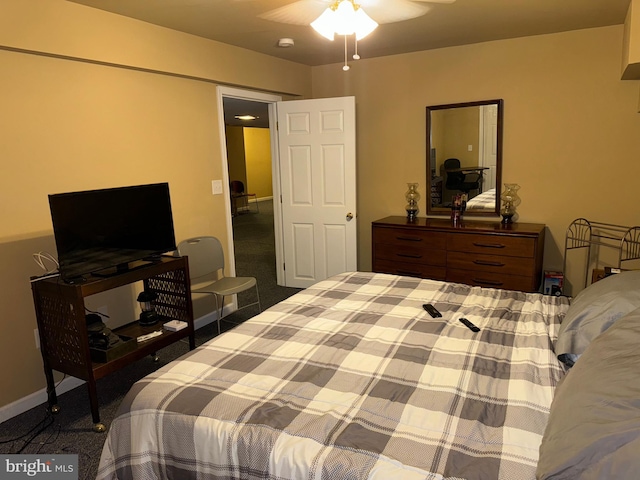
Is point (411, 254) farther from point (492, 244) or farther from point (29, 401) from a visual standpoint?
point (29, 401)

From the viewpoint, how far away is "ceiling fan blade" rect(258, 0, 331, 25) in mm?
2701

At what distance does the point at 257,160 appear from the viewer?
12805 millimetres

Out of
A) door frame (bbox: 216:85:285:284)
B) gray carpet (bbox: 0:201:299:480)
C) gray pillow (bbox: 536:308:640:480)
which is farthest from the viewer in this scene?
door frame (bbox: 216:85:285:284)

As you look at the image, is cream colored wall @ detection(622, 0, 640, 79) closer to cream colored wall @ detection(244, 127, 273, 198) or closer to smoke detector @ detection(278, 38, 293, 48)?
smoke detector @ detection(278, 38, 293, 48)

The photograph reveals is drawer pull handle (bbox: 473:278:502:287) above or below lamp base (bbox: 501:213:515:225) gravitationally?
below

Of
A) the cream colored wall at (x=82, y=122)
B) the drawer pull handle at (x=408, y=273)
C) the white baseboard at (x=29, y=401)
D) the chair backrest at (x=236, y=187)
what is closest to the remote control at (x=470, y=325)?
the drawer pull handle at (x=408, y=273)

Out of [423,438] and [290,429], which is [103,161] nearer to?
[290,429]

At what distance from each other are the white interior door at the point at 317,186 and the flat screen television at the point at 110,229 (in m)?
1.89

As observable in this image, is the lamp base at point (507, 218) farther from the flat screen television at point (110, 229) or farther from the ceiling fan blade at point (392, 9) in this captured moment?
the flat screen television at point (110, 229)

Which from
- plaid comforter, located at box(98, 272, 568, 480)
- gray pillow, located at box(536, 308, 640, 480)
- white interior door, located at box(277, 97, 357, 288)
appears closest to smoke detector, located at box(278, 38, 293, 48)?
white interior door, located at box(277, 97, 357, 288)

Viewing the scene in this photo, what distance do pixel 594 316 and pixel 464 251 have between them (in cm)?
233

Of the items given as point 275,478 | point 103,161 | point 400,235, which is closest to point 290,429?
point 275,478

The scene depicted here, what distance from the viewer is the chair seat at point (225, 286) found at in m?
3.52

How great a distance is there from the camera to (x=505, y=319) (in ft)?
7.02
